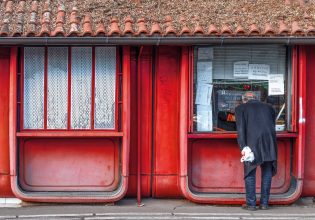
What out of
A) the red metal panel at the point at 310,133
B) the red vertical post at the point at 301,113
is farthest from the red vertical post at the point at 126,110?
the red metal panel at the point at 310,133

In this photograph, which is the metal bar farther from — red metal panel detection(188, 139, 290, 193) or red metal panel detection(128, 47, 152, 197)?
red metal panel detection(188, 139, 290, 193)

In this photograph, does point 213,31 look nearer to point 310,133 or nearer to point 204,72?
point 204,72

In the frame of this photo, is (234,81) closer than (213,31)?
No

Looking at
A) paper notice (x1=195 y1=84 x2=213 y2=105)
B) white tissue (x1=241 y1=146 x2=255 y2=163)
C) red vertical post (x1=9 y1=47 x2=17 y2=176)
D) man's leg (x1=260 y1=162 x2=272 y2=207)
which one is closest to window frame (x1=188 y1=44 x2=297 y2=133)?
paper notice (x1=195 y1=84 x2=213 y2=105)

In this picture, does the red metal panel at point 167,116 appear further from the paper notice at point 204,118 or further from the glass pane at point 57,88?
the glass pane at point 57,88

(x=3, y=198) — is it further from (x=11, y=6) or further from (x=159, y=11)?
(x=159, y=11)

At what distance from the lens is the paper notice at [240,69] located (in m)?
10.1

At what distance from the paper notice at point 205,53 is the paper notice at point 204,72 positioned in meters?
0.09

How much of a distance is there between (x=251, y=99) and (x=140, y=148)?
176cm

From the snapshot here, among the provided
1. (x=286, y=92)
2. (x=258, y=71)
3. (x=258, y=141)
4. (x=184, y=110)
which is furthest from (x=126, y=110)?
(x=286, y=92)

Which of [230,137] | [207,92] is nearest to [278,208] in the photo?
[230,137]

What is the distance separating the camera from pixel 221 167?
10117 millimetres

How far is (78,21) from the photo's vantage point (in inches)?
380

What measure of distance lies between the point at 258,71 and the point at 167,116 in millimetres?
1486
